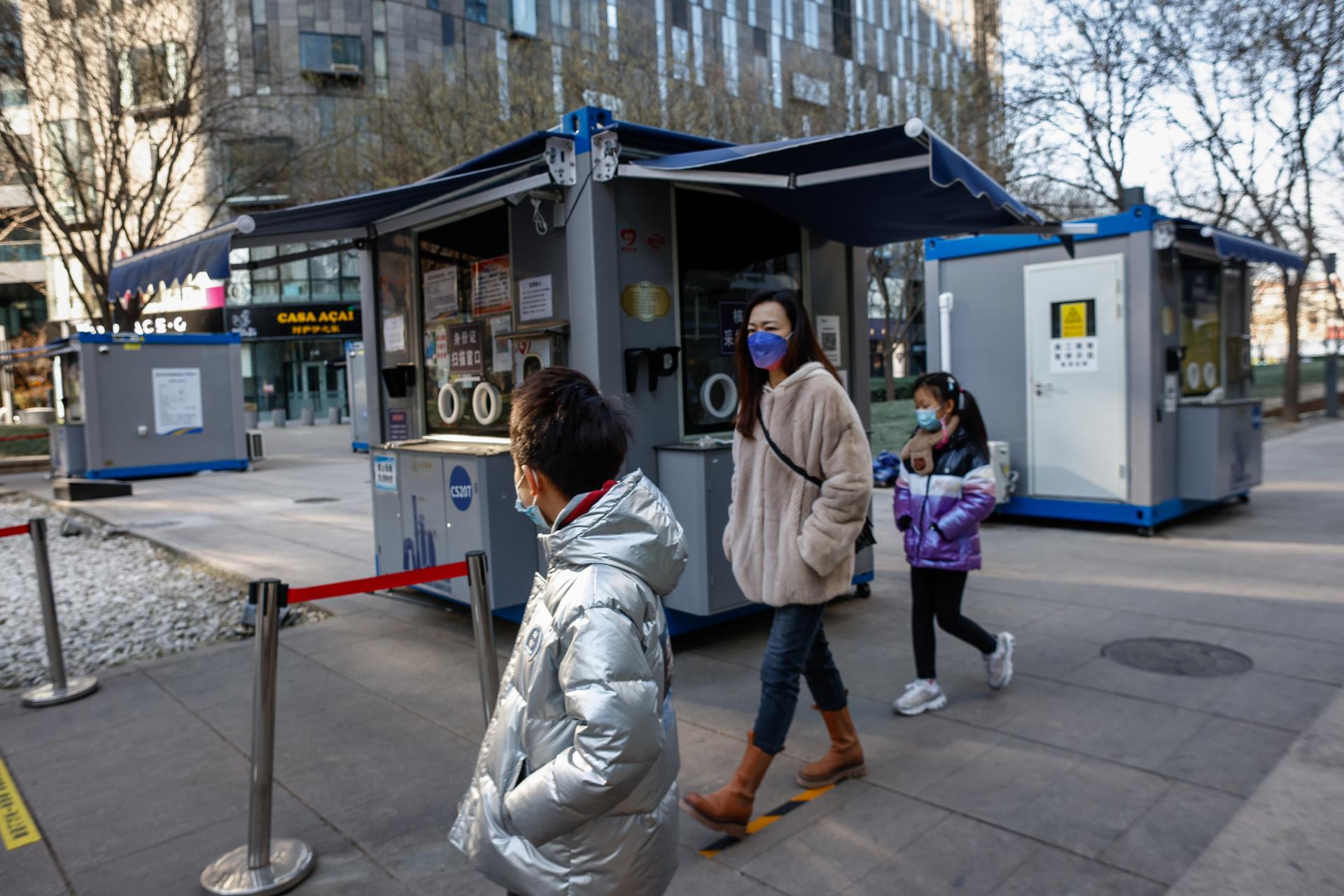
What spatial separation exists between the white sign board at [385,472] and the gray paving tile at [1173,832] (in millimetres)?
4557

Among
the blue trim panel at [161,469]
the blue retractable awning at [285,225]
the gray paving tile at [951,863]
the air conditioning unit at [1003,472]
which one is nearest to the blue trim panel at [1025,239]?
the air conditioning unit at [1003,472]

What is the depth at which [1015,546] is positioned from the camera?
808 centimetres

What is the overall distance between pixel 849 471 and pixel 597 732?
5.89 ft

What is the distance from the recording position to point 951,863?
2992 mm

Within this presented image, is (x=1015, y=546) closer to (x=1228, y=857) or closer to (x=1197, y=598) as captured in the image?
(x=1197, y=598)

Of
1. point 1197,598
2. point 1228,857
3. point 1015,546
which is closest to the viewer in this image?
point 1228,857

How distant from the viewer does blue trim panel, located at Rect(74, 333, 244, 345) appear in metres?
15.2

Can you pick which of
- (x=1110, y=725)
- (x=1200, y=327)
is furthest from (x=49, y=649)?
(x=1200, y=327)

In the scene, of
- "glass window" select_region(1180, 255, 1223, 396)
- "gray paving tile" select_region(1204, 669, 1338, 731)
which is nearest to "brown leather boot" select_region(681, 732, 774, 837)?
"gray paving tile" select_region(1204, 669, 1338, 731)

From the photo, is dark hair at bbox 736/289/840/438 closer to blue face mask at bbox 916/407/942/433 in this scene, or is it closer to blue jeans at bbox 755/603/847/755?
blue jeans at bbox 755/603/847/755

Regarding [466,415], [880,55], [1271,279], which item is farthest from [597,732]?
[880,55]

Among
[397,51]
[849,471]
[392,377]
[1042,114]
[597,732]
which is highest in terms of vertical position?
[397,51]

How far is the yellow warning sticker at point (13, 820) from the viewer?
11.2ft

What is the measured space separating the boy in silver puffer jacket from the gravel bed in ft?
16.0
